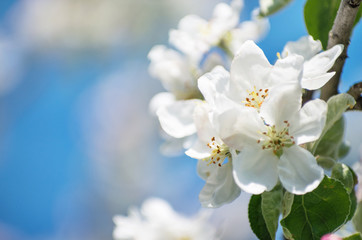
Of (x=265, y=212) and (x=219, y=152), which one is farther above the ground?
(x=219, y=152)

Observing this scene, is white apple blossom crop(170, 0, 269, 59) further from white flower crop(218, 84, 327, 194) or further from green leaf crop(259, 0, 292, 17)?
white flower crop(218, 84, 327, 194)

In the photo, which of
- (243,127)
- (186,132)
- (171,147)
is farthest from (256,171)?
(171,147)

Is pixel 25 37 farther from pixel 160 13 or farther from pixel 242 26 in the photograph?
pixel 242 26

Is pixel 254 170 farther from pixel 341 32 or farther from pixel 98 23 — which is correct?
pixel 98 23

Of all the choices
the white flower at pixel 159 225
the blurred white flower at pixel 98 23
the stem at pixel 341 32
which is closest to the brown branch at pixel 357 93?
the stem at pixel 341 32

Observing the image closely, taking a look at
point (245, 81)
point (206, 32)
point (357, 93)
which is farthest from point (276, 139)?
point (206, 32)

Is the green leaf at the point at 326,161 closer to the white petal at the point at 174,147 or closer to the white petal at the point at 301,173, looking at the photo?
the white petal at the point at 301,173

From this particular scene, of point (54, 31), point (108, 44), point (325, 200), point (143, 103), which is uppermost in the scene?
point (54, 31)
